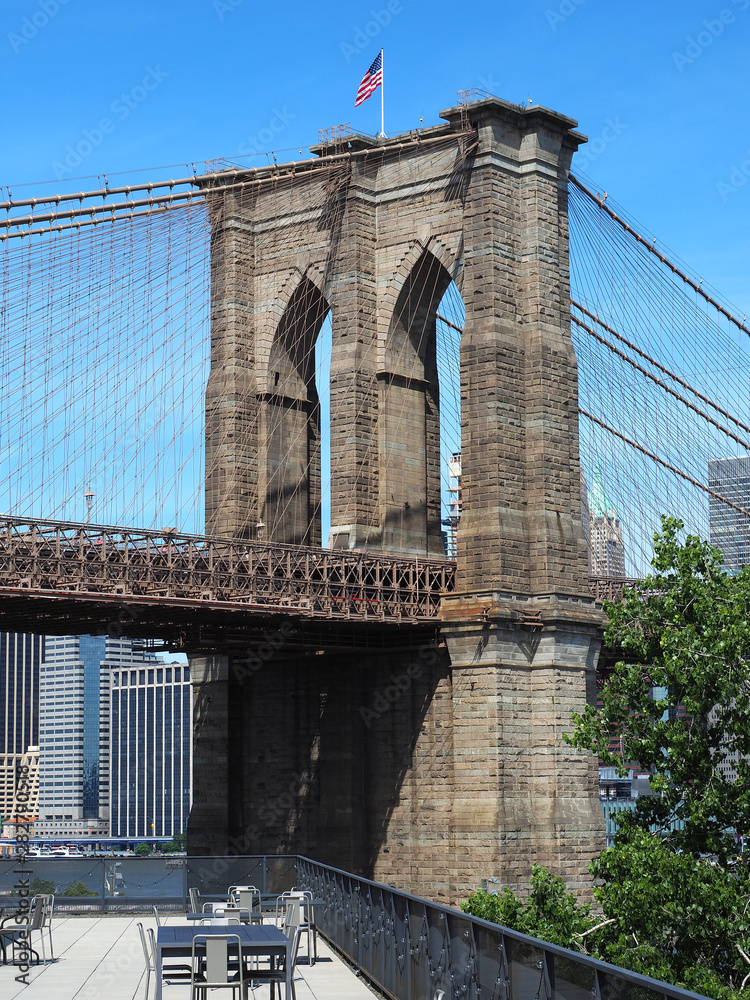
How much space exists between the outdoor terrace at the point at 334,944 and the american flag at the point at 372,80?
34.7 meters

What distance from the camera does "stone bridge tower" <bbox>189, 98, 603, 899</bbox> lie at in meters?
49.1

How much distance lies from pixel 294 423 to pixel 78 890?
30.8m

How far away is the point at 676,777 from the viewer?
36906 millimetres

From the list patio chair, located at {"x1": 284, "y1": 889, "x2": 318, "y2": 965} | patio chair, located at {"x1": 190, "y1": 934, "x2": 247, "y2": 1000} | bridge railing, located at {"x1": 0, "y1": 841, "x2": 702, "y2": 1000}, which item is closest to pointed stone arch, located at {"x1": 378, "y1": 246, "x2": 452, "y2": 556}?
bridge railing, located at {"x1": 0, "y1": 841, "x2": 702, "y2": 1000}

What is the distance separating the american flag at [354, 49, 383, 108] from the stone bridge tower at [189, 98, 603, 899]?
251 cm

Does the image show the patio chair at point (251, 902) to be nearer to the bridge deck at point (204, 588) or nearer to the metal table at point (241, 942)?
the metal table at point (241, 942)

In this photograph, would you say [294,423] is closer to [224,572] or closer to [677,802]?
[224,572]

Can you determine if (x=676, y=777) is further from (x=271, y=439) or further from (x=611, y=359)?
(x=611, y=359)

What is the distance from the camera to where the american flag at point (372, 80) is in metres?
56.6

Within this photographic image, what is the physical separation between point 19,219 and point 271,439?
39.6 ft

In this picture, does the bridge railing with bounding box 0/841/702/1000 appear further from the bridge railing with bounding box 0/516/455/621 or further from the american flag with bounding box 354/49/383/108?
the american flag with bounding box 354/49/383/108

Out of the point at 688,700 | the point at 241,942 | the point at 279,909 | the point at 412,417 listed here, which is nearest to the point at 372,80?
the point at 412,417

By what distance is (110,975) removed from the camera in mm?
19438

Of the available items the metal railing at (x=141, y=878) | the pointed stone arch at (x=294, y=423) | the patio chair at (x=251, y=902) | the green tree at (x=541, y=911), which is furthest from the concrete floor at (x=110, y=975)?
the pointed stone arch at (x=294, y=423)
